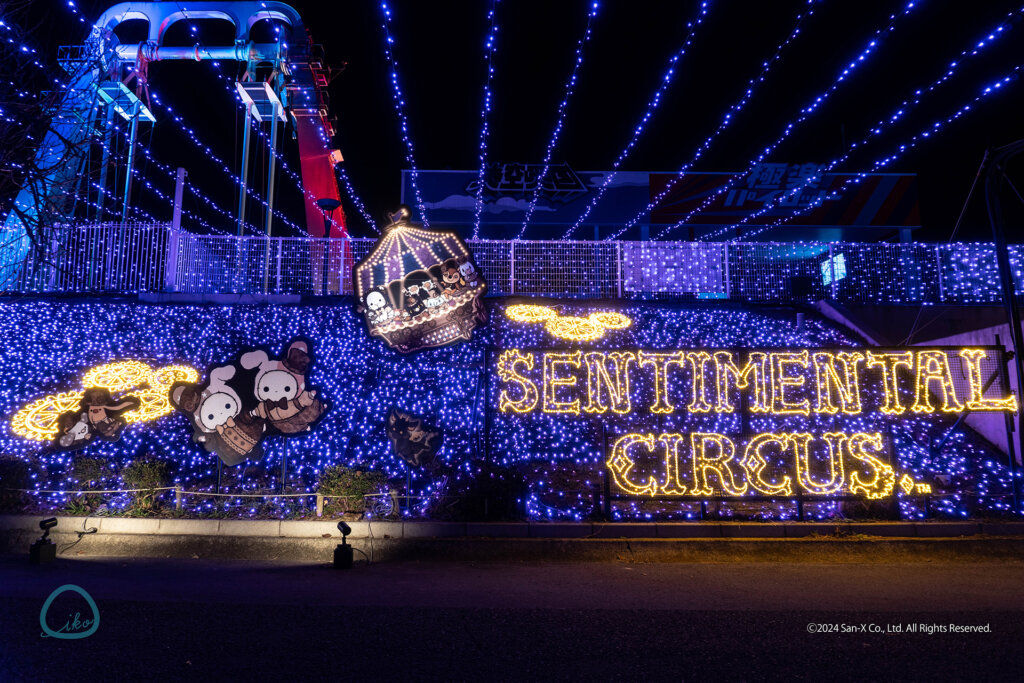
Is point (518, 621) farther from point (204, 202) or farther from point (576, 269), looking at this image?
point (204, 202)

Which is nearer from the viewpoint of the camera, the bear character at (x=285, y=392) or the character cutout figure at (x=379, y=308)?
the bear character at (x=285, y=392)

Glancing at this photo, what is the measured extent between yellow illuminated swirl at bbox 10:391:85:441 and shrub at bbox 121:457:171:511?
2.33 metres

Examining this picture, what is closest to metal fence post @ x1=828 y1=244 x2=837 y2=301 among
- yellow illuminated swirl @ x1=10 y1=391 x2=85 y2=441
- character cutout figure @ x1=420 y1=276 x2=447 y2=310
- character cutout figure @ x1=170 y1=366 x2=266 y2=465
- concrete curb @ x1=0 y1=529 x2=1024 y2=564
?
concrete curb @ x1=0 y1=529 x2=1024 y2=564

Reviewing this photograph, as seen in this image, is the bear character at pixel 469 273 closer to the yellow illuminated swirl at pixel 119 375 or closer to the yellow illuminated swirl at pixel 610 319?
the yellow illuminated swirl at pixel 610 319

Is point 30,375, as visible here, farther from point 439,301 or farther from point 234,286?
point 439,301

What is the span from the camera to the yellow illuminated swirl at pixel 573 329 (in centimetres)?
1125

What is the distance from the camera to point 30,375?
10.3 meters

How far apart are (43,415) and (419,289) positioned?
6.71 metres

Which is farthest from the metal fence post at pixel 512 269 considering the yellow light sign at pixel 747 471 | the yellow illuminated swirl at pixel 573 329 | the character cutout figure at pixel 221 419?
the character cutout figure at pixel 221 419

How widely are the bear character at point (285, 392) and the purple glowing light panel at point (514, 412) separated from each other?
0.51 ft

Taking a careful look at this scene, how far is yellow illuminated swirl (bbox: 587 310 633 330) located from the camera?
11.4 m

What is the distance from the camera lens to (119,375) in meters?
9.88

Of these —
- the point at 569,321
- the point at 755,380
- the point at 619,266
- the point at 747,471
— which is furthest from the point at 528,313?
the point at 747,471

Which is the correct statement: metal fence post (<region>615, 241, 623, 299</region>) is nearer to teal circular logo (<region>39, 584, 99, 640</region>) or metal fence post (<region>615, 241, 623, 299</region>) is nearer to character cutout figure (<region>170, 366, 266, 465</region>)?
character cutout figure (<region>170, 366, 266, 465</region>)
